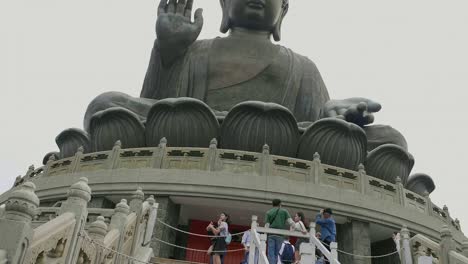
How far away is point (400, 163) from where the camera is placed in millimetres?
12781

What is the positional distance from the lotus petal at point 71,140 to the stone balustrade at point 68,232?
301 inches

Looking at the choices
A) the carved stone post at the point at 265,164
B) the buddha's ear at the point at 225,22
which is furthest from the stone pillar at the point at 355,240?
the buddha's ear at the point at 225,22

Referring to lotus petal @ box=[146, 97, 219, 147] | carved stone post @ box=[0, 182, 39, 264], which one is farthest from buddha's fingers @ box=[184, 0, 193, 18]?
carved stone post @ box=[0, 182, 39, 264]

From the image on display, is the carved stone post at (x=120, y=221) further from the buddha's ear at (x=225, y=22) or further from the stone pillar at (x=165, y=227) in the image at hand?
the buddha's ear at (x=225, y=22)

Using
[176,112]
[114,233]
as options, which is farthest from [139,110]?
[114,233]

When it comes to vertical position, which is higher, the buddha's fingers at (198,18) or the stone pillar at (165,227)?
the buddha's fingers at (198,18)

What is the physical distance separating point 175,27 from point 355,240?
8.68 meters

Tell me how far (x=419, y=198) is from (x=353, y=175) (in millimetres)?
1831

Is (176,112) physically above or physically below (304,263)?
above

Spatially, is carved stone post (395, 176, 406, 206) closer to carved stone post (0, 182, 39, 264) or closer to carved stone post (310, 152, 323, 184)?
carved stone post (310, 152, 323, 184)

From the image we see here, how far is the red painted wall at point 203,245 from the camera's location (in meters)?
10.2

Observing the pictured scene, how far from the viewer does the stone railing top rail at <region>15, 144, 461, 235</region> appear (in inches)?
416

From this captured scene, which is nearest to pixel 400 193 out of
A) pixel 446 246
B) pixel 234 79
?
pixel 446 246

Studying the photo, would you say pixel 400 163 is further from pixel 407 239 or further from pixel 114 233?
pixel 114 233
